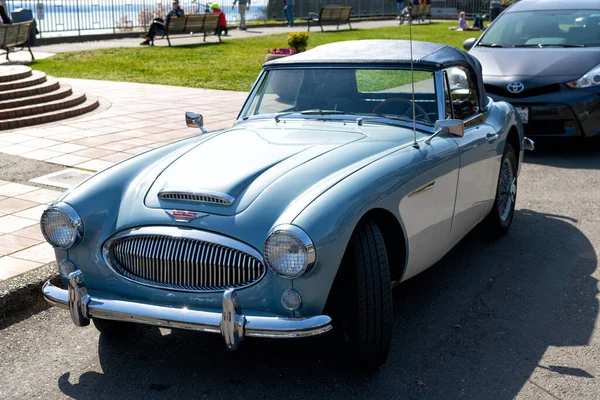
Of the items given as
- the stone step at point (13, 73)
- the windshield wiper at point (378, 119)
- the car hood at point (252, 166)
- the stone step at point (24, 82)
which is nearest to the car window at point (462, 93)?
the windshield wiper at point (378, 119)

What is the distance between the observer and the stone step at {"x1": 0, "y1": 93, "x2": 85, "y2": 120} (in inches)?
417

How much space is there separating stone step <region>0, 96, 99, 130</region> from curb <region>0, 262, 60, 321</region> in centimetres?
585

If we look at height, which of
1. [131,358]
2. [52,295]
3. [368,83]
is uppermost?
[368,83]

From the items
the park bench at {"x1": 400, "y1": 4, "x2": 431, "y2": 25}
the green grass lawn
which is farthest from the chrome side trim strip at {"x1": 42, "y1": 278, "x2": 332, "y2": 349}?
the park bench at {"x1": 400, "y1": 4, "x2": 431, "y2": 25}

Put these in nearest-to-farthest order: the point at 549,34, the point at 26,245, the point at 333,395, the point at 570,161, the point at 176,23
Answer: the point at 333,395 < the point at 26,245 < the point at 570,161 < the point at 549,34 < the point at 176,23

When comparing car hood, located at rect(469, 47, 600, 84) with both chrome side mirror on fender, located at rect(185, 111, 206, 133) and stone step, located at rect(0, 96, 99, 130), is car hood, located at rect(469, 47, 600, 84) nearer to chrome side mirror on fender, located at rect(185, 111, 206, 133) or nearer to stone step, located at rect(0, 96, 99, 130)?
chrome side mirror on fender, located at rect(185, 111, 206, 133)

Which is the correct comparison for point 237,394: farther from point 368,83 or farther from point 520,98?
point 520,98

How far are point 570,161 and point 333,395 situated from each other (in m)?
5.98

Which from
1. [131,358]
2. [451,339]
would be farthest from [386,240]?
[131,358]

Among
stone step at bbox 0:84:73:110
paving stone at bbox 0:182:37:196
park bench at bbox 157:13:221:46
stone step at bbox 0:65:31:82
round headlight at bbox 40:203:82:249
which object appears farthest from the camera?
park bench at bbox 157:13:221:46

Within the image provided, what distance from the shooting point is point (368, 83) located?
5141 millimetres

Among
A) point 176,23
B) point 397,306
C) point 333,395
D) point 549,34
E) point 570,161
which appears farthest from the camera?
point 176,23

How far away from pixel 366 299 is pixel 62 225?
1.57m

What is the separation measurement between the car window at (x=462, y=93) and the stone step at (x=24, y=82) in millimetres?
7739
